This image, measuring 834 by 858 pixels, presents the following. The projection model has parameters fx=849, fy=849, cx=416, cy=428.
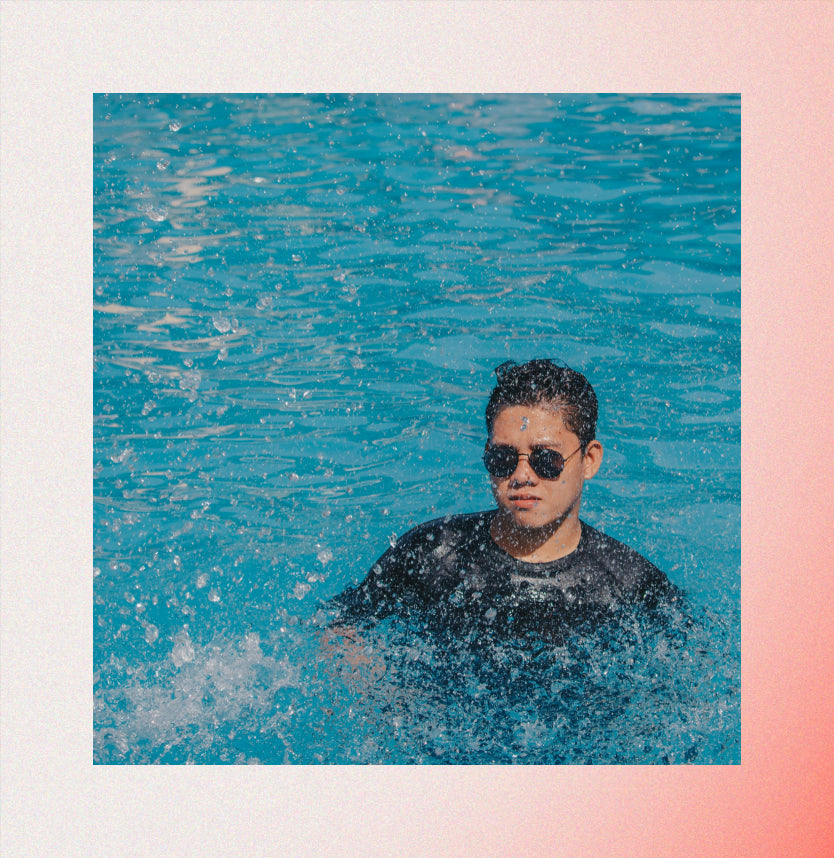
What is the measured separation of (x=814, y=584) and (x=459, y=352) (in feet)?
6.30

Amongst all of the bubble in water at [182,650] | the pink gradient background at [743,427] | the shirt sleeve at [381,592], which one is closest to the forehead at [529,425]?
the shirt sleeve at [381,592]

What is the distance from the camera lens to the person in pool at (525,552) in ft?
12.4

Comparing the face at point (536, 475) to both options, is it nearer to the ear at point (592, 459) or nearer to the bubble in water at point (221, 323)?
the ear at point (592, 459)

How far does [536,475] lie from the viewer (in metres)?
3.79

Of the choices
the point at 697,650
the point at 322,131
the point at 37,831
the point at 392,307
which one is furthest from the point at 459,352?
the point at 37,831

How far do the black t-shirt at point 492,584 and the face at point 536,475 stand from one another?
0.13 m

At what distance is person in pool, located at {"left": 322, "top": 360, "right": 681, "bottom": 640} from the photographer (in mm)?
3785

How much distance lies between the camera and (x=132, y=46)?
3.94 meters

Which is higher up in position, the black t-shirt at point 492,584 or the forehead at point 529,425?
the forehead at point 529,425

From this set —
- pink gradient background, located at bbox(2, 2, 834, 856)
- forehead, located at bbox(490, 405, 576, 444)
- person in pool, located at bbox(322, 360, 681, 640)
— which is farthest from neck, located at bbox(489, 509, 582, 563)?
pink gradient background, located at bbox(2, 2, 834, 856)

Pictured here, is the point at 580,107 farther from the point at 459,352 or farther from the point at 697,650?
the point at 697,650

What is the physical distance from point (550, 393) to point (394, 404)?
0.70m

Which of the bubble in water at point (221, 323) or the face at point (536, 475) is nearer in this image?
the face at point (536, 475)

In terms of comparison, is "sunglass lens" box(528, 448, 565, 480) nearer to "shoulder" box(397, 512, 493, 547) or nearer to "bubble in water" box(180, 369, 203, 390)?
"shoulder" box(397, 512, 493, 547)
